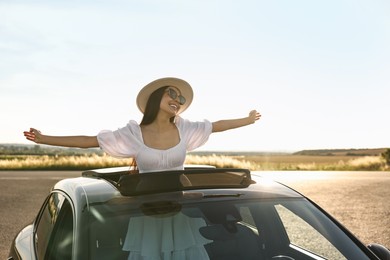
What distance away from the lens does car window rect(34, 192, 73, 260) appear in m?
3.03

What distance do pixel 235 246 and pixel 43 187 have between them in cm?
1510

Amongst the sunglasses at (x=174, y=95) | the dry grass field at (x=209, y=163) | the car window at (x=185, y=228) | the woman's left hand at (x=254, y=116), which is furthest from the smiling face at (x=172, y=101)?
the dry grass field at (x=209, y=163)

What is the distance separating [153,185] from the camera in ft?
10.2

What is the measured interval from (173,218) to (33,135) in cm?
188

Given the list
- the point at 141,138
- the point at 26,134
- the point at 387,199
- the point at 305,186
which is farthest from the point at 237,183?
the point at 305,186

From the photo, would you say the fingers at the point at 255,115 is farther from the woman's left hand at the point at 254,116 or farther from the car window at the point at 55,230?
the car window at the point at 55,230

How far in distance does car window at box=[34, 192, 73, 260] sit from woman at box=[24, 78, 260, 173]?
62 centimetres

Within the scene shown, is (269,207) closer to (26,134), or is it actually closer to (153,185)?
(153,185)

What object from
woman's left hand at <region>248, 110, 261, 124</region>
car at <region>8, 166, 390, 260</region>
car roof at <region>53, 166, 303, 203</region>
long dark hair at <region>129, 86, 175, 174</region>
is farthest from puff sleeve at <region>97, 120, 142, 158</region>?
woman's left hand at <region>248, 110, 261, 124</region>

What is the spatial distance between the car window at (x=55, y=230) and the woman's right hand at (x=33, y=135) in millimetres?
571

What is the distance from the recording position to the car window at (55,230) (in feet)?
9.95

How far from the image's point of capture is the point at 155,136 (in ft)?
14.4

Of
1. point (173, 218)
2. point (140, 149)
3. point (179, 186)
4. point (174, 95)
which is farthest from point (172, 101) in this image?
point (173, 218)

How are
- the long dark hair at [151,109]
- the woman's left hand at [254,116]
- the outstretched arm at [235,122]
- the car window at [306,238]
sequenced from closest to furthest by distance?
the long dark hair at [151,109]
the outstretched arm at [235,122]
the woman's left hand at [254,116]
the car window at [306,238]
